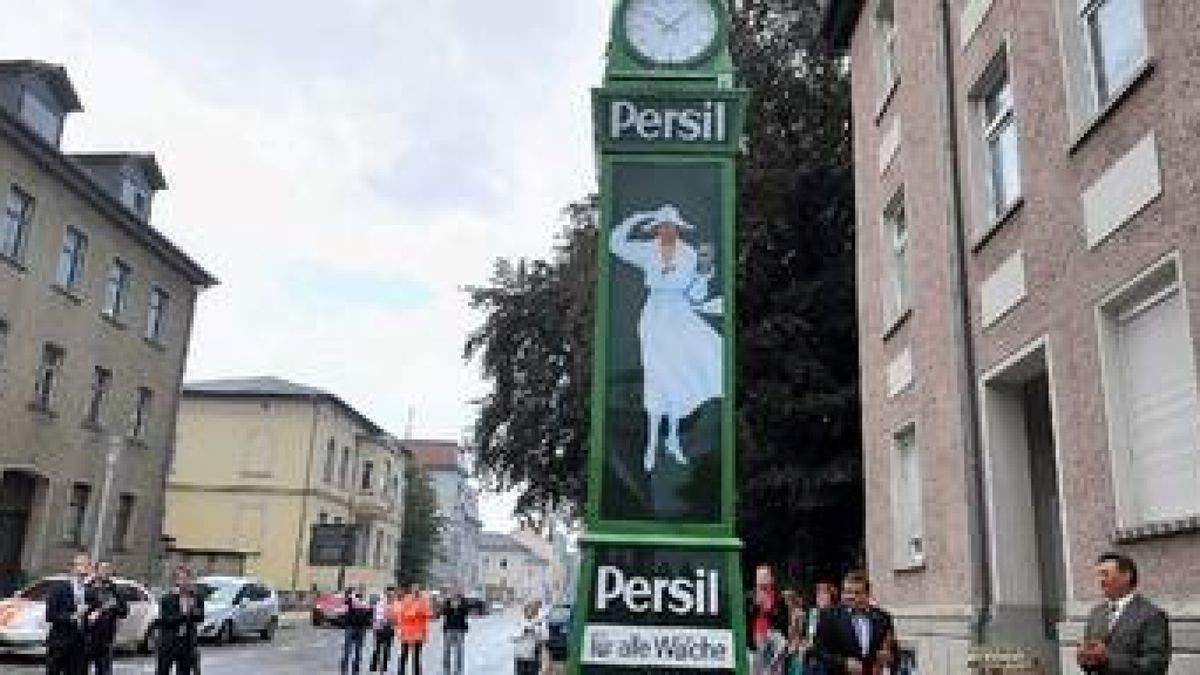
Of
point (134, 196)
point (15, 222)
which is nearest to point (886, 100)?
point (15, 222)

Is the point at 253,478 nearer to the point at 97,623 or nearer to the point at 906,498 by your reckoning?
the point at 97,623

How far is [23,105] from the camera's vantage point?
29719 mm

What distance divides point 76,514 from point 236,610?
5.51m

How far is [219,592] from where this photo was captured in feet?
99.5

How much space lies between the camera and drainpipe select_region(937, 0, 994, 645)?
12344 mm

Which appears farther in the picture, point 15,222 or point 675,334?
point 15,222

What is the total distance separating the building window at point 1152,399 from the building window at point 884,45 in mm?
8243

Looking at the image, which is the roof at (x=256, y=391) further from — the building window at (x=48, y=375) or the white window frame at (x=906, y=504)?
the white window frame at (x=906, y=504)

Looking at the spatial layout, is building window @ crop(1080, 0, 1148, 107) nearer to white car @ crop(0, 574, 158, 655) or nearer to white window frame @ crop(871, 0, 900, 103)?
white window frame @ crop(871, 0, 900, 103)

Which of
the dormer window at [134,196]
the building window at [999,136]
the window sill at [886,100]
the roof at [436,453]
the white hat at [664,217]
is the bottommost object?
the white hat at [664,217]

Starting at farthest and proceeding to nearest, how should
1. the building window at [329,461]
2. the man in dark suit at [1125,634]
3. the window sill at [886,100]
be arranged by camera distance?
the building window at [329,461], the window sill at [886,100], the man in dark suit at [1125,634]

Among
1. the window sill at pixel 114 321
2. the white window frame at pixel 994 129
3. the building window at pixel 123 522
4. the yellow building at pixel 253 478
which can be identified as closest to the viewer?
the white window frame at pixel 994 129

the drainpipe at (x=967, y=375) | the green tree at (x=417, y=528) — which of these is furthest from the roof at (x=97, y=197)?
the green tree at (x=417, y=528)

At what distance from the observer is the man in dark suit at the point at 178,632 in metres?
17.2
